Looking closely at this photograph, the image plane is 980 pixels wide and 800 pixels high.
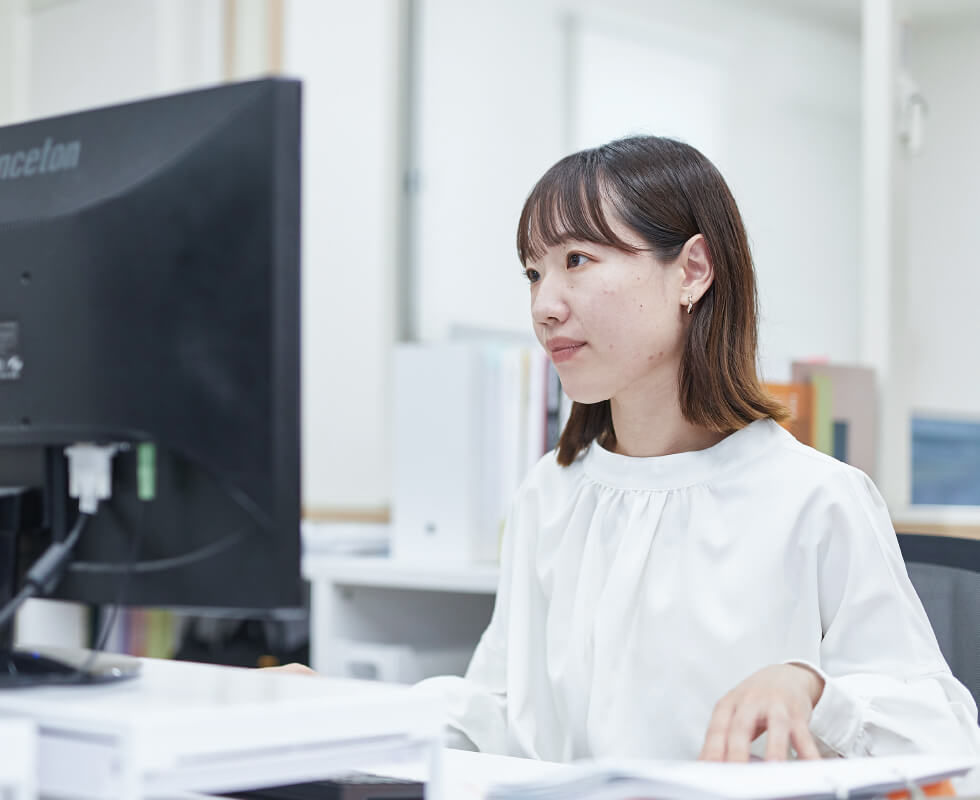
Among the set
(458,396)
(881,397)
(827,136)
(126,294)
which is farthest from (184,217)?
(827,136)

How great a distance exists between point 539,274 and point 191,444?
0.59m

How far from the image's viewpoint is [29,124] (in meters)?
0.91

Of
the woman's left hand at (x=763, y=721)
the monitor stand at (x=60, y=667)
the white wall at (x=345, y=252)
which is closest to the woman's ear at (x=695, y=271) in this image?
the woman's left hand at (x=763, y=721)

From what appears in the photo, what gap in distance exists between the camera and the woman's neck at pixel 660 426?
1283 mm

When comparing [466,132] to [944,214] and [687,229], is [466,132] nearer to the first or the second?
[944,214]

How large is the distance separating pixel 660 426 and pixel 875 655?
1.14ft

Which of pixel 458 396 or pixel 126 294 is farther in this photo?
pixel 458 396

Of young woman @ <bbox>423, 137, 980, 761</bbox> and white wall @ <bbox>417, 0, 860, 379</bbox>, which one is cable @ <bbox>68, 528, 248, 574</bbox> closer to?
young woman @ <bbox>423, 137, 980, 761</bbox>

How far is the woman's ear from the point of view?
4.09ft

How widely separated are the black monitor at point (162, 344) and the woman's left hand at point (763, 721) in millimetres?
319

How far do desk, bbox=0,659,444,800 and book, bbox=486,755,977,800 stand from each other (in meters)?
0.07

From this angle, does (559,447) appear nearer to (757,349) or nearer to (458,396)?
(757,349)

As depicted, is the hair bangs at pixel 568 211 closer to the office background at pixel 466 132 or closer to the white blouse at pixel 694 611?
the white blouse at pixel 694 611

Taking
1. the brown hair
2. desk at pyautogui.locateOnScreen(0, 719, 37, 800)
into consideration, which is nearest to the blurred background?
the brown hair
